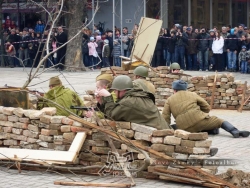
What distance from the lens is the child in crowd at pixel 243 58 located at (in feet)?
91.0

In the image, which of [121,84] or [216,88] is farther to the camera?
[216,88]

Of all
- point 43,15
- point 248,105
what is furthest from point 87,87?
point 43,15

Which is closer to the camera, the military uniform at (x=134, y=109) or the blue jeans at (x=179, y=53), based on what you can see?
the military uniform at (x=134, y=109)

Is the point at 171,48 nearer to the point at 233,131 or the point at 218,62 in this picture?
the point at 218,62

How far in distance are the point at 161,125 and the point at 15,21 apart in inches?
1128

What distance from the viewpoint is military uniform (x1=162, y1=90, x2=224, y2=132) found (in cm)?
1308

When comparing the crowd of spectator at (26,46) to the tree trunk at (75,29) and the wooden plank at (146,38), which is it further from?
the wooden plank at (146,38)

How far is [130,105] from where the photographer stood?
10195mm

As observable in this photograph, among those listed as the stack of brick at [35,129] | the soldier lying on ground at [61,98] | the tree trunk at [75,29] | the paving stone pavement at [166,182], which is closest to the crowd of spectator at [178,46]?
the tree trunk at [75,29]

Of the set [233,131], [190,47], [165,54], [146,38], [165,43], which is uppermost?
[146,38]

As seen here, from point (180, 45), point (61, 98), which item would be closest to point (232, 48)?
point (180, 45)

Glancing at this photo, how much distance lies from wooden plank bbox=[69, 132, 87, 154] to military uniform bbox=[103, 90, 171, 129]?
45 centimetres

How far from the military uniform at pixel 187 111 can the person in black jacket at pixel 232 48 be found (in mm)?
15189

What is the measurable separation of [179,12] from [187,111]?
→ 80.1ft
